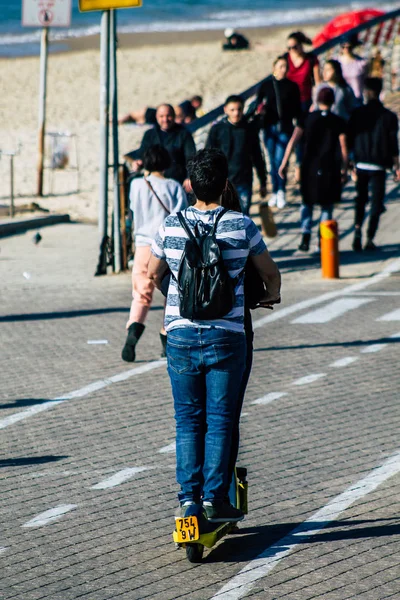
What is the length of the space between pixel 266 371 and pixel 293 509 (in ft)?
11.8

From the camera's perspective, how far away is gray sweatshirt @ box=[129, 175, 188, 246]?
10.0 m

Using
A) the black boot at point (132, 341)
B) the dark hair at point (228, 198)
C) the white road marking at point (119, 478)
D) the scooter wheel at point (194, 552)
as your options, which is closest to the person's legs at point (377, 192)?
the black boot at point (132, 341)

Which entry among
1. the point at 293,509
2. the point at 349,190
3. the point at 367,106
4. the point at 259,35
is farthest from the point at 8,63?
the point at 293,509

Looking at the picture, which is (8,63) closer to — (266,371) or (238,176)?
(238,176)

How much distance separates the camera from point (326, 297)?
13.6 m

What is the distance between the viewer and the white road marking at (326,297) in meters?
12.4

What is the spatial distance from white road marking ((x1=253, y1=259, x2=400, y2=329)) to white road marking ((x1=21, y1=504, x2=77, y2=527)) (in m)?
5.63

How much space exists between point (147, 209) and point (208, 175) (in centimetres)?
441

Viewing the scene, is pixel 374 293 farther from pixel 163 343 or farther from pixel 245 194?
pixel 163 343

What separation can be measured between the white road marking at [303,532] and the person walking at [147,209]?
322 centimetres

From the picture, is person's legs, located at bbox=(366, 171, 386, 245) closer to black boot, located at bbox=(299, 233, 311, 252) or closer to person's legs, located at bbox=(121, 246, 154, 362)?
black boot, located at bbox=(299, 233, 311, 252)

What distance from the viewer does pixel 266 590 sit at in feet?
17.5

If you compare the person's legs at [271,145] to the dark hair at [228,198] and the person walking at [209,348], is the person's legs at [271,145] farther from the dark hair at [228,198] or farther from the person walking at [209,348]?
the person walking at [209,348]

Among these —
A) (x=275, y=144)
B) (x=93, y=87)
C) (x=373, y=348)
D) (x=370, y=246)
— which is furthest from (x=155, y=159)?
(x=93, y=87)
